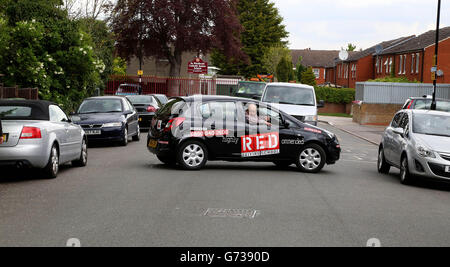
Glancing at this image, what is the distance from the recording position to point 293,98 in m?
21.9

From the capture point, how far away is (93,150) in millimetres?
18359

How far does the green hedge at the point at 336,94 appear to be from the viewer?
5731 centimetres

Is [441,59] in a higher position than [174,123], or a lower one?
higher

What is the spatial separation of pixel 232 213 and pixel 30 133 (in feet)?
14.9

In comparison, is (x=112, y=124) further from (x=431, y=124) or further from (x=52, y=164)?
(x=431, y=124)

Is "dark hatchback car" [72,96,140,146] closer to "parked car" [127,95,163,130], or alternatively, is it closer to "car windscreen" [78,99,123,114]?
"car windscreen" [78,99,123,114]

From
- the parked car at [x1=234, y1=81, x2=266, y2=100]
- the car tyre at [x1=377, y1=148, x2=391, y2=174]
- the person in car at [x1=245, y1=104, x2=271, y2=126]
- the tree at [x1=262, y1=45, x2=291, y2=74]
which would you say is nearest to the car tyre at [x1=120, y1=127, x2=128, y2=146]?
the person in car at [x1=245, y1=104, x2=271, y2=126]

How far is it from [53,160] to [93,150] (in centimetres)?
645

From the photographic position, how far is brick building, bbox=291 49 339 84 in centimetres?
12219

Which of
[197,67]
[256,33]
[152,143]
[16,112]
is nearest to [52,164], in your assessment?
[16,112]

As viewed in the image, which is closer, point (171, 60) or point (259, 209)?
point (259, 209)
